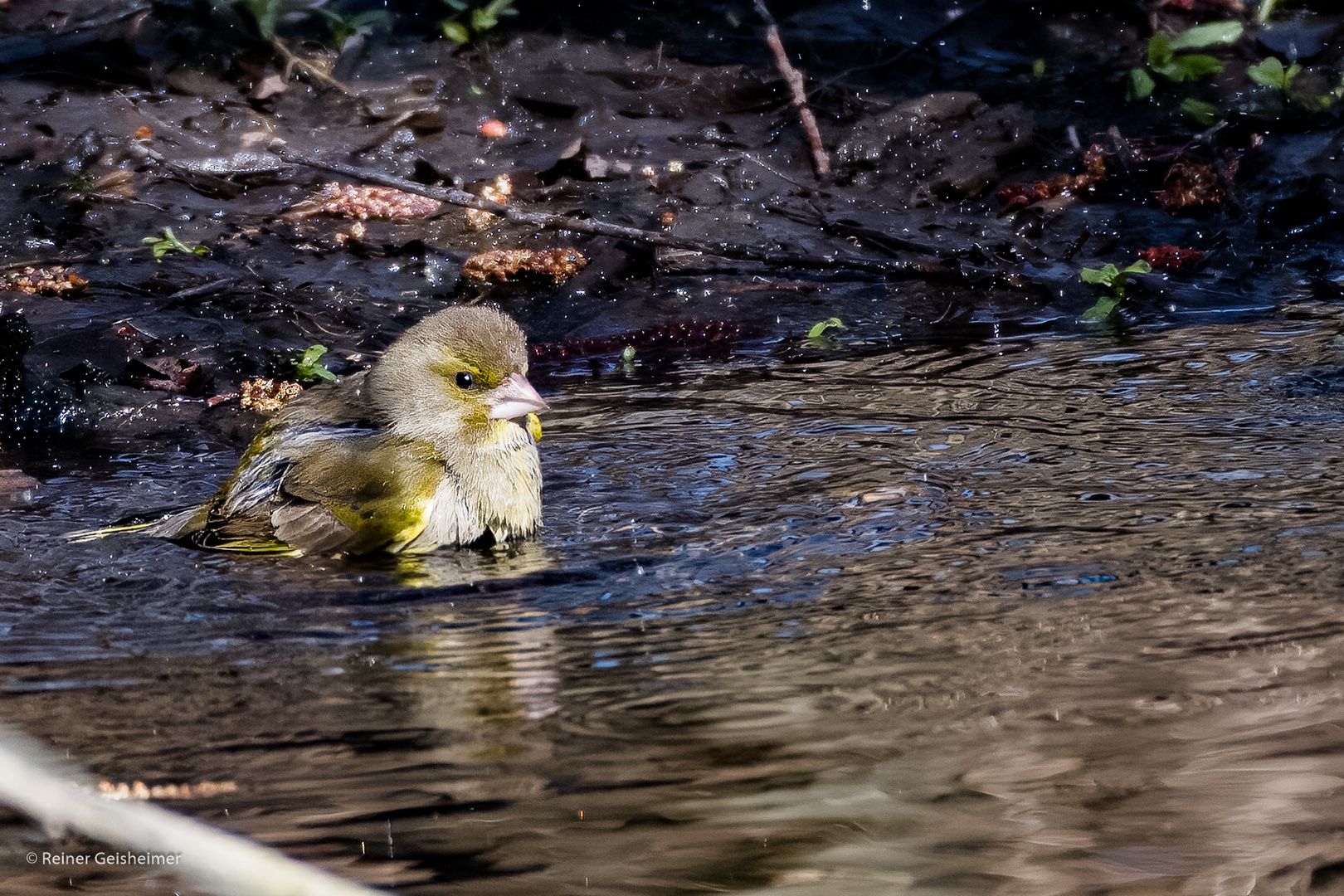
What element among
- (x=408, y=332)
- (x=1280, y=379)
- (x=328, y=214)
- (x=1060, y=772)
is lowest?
(x=1060, y=772)

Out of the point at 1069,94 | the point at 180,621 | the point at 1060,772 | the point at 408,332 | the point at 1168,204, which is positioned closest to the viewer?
the point at 1060,772

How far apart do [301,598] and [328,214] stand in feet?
14.1

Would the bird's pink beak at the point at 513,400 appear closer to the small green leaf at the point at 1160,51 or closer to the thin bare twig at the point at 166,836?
the thin bare twig at the point at 166,836

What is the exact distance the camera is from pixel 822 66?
29.0ft

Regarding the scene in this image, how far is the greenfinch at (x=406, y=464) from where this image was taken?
13.2 feet

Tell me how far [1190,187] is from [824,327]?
7.71 ft

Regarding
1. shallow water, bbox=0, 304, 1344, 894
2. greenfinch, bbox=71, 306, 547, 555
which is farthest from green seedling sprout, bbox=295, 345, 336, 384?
greenfinch, bbox=71, 306, 547, 555

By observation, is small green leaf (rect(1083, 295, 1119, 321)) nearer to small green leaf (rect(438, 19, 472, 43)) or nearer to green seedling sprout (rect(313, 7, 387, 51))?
small green leaf (rect(438, 19, 472, 43))

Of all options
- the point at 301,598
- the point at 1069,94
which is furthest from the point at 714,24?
the point at 301,598

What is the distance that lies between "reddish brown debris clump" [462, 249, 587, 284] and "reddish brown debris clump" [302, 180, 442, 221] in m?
0.76

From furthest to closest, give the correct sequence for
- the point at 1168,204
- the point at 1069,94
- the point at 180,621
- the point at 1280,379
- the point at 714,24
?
the point at 714,24 → the point at 1069,94 → the point at 1168,204 → the point at 1280,379 → the point at 180,621

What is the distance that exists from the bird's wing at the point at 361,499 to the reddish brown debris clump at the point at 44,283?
301 cm

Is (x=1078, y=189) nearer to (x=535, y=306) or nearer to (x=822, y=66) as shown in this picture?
(x=822, y=66)

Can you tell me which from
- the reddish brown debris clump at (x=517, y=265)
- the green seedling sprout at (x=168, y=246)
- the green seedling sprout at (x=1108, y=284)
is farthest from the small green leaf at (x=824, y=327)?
the green seedling sprout at (x=168, y=246)
